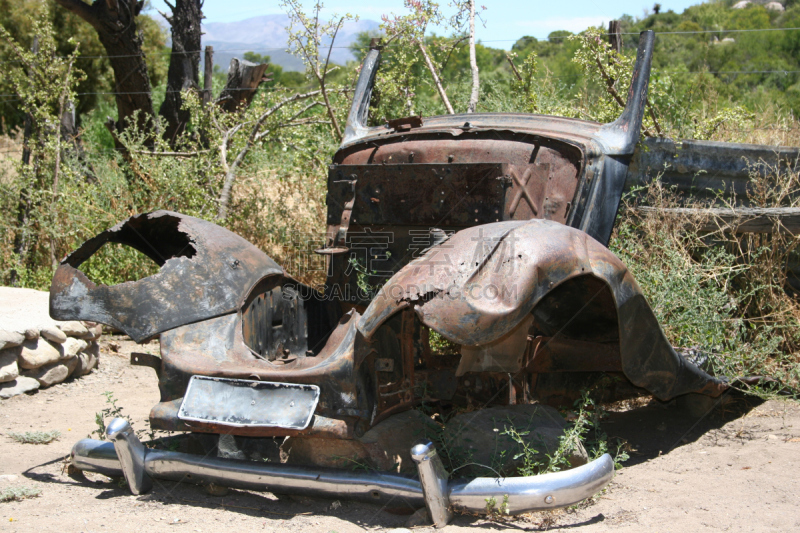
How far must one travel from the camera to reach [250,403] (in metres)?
2.94

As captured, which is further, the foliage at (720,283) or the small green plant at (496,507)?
the foliage at (720,283)

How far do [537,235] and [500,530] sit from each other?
1.18 meters

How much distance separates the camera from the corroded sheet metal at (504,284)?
254 cm

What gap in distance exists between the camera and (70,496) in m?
3.19

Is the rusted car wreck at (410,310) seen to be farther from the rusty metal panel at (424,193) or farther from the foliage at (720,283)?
the foliage at (720,283)

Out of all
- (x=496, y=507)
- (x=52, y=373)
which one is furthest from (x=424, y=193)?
(x=52, y=373)

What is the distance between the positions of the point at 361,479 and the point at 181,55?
8026mm

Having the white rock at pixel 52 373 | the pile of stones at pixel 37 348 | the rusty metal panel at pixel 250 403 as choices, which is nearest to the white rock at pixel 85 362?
the pile of stones at pixel 37 348

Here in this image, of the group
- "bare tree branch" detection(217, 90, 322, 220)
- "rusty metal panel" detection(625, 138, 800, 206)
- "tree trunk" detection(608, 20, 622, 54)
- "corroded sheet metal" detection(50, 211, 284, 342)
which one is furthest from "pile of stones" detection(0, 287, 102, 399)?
"tree trunk" detection(608, 20, 622, 54)

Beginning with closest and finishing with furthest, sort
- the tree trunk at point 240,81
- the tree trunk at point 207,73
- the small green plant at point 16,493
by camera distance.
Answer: the small green plant at point 16,493
the tree trunk at point 240,81
the tree trunk at point 207,73

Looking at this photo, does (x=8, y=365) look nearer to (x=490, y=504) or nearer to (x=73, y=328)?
(x=73, y=328)

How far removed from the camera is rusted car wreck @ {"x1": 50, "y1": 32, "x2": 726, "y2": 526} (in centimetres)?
270

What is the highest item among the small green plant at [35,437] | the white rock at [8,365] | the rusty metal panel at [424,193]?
the rusty metal panel at [424,193]

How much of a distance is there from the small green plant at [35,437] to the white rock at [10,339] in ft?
3.48
